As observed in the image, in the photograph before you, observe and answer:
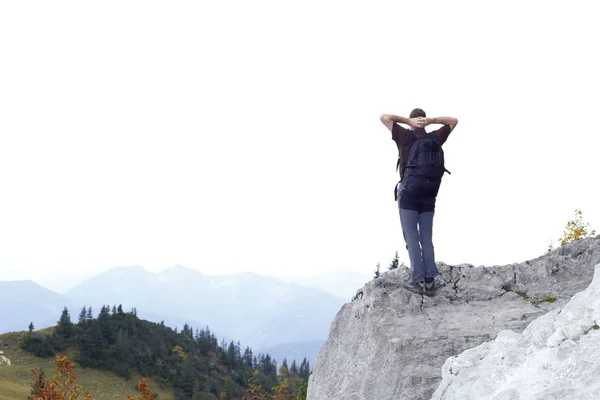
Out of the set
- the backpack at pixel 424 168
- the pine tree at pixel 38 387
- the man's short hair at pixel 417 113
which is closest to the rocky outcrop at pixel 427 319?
the backpack at pixel 424 168

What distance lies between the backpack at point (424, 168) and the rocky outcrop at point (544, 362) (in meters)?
4.08

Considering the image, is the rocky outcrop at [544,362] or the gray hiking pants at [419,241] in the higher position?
the gray hiking pants at [419,241]

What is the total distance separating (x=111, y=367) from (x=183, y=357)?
63.6ft

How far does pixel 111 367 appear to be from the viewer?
310ft

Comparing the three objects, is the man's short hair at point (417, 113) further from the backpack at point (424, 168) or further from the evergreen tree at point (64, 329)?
the evergreen tree at point (64, 329)

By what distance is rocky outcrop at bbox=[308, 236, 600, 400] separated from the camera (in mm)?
7383

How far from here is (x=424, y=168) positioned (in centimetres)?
941

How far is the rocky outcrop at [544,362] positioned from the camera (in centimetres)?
444

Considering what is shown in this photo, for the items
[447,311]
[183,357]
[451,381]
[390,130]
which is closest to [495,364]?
[451,381]

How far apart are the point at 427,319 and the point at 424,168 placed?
2.95 m

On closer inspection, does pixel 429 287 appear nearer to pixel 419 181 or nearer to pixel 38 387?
pixel 419 181

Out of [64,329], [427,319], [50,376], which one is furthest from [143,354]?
[427,319]

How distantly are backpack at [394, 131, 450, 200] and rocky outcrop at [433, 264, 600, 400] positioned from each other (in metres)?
4.08

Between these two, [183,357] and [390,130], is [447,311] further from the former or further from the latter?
[183,357]
